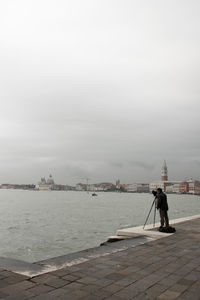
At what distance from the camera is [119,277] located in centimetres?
543

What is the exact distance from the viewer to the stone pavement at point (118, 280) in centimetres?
455

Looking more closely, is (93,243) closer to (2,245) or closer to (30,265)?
(2,245)

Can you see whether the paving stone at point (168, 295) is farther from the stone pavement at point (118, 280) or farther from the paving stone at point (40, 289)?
the paving stone at point (40, 289)

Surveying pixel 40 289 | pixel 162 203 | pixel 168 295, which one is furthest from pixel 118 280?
pixel 162 203

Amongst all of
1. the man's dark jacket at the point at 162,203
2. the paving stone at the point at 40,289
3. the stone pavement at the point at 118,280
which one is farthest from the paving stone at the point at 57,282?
the man's dark jacket at the point at 162,203

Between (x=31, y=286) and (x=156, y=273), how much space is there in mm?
2372

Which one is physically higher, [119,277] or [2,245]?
[119,277]

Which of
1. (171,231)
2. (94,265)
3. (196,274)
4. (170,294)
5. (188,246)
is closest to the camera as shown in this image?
(170,294)

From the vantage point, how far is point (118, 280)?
17.3 feet

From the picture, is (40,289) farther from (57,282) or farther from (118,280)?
(118,280)

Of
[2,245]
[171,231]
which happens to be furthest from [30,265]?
[2,245]

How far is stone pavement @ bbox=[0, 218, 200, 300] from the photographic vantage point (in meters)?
4.55

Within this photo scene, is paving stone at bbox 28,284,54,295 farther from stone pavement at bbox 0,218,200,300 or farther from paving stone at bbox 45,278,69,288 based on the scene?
paving stone at bbox 45,278,69,288

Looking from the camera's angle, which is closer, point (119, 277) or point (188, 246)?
point (119, 277)
